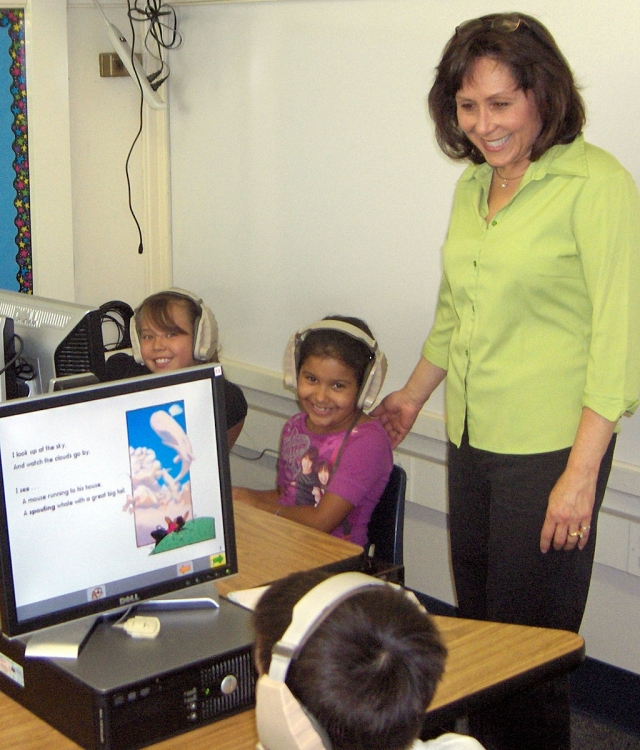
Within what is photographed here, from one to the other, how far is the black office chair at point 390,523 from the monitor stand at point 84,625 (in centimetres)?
73

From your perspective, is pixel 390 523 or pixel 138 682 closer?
pixel 138 682

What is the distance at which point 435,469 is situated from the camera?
9.18 ft

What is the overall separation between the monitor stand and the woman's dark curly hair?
934 mm

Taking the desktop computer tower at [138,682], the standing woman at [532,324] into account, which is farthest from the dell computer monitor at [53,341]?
the standing woman at [532,324]

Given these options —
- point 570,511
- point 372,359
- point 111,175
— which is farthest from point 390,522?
point 111,175

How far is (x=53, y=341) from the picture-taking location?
166 cm

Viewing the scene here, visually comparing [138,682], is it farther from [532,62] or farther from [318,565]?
[532,62]

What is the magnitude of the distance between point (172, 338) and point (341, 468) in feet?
2.23

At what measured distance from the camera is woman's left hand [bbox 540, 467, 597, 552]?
1.66 metres

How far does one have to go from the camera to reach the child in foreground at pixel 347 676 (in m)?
0.85

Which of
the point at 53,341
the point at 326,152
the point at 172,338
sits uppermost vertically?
the point at 326,152

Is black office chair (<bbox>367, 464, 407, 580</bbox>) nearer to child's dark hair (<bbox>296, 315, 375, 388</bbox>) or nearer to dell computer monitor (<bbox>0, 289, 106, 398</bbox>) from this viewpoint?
child's dark hair (<bbox>296, 315, 375, 388</bbox>)

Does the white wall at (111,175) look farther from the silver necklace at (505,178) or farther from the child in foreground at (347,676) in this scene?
the child in foreground at (347,676)

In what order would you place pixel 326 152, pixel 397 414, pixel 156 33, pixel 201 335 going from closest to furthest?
pixel 397 414
pixel 201 335
pixel 326 152
pixel 156 33
